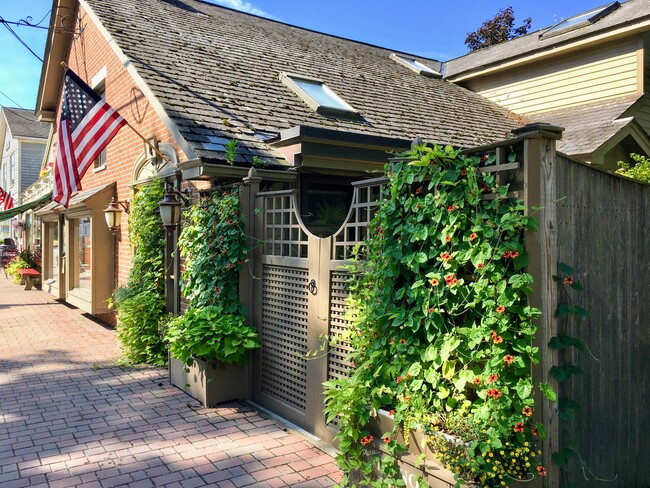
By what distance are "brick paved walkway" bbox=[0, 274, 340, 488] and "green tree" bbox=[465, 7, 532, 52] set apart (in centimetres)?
2590

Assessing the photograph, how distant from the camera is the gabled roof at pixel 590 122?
9.07 m

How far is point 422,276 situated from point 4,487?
328cm

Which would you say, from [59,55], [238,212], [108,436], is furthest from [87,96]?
[59,55]

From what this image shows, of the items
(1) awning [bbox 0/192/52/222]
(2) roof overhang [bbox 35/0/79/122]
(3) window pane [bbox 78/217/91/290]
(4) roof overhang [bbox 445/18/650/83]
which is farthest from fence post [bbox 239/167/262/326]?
(1) awning [bbox 0/192/52/222]

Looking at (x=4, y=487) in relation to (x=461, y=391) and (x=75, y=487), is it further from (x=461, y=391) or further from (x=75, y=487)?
(x=461, y=391)

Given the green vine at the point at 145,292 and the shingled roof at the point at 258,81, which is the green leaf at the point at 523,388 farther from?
the green vine at the point at 145,292

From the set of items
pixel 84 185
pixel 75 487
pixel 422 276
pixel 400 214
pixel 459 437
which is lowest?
pixel 75 487

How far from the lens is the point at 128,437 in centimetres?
475

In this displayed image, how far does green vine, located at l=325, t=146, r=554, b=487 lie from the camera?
9.37 feet

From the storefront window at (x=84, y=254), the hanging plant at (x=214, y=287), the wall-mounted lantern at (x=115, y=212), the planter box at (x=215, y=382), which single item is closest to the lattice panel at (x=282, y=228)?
the hanging plant at (x=214, y=287)

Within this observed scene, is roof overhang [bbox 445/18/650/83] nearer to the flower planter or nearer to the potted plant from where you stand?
the potted plant

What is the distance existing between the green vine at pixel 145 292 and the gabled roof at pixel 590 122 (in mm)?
6761

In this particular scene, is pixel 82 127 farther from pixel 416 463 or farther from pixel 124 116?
pixel 416 463

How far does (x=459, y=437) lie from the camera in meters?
2.92
